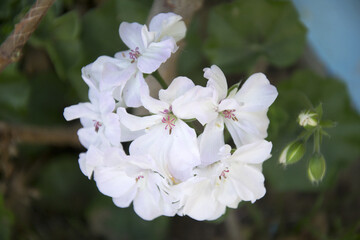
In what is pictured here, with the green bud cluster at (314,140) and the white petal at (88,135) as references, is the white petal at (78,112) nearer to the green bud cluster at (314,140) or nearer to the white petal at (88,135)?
the white petal at (88,135)

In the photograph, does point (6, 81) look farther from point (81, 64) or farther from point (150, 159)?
point (150, 159)

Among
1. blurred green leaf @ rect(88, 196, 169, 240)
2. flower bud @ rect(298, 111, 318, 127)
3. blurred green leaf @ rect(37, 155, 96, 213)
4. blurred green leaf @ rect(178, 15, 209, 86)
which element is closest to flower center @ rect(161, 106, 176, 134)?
flower bud @ rect(298, 111, 318, 127)

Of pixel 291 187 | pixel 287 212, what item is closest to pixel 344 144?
pixel 291 187

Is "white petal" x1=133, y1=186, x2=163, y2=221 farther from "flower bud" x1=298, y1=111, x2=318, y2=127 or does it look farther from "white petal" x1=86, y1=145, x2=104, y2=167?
"flower bud" x1=298, y1=111, x2=318, y2=127

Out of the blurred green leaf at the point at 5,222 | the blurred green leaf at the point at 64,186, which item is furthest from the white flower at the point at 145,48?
the blurred green leaf at the point at 64,186

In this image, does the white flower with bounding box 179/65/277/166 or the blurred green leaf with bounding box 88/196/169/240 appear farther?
the blurred green leaf with bounding box 88/196/169/240

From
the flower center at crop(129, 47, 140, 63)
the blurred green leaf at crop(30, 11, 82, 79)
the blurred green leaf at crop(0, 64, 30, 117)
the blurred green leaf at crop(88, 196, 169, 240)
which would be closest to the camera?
the flower center at crop(129, 47, 140, 63)
